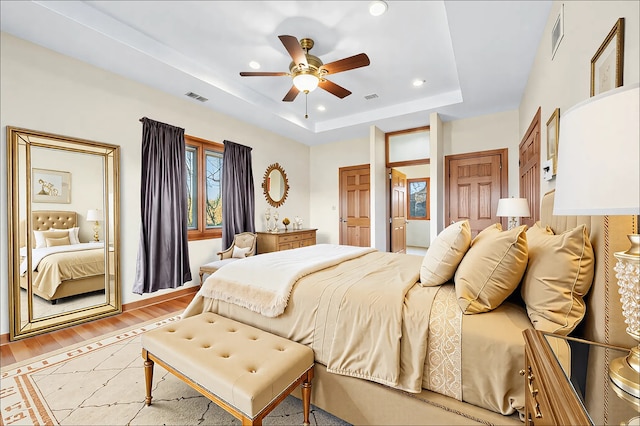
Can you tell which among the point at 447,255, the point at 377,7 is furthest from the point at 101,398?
the point at 377,7

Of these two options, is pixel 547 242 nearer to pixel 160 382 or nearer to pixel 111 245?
pixel 160 382

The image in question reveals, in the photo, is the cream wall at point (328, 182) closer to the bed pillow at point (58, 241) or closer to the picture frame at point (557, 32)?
the picture frame at point (557, 32)

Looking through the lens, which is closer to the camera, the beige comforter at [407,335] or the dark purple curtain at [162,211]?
the beige comforter at [407,335]

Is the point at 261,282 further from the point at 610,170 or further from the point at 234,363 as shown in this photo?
the point at 610,170

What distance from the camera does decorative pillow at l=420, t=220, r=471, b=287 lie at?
1606 mm

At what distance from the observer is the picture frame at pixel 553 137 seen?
1.97 meters

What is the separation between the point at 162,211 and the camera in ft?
11.7

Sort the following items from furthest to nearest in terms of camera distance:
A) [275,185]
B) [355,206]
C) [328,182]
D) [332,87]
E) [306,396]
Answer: [328,182], [355,206], [275,185], [332,87], [306,396]

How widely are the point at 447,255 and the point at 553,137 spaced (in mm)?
1345

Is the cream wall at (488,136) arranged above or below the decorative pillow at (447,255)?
above

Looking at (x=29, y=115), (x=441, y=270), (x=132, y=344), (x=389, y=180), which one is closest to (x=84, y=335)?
(x=132, y=344)

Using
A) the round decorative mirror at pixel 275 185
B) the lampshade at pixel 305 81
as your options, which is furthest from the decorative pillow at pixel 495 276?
the round decorative mirror at pixel 275 185

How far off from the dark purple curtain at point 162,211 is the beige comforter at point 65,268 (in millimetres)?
404

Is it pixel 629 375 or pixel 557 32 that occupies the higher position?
pixel 557 32
